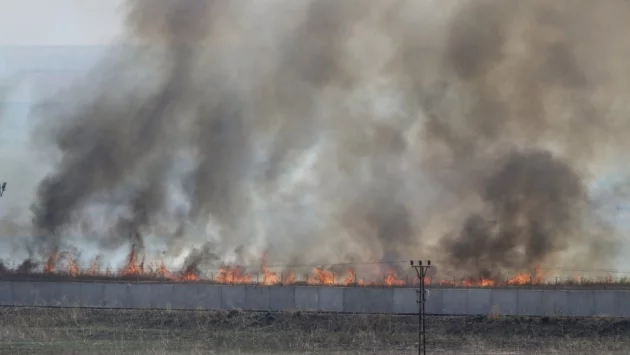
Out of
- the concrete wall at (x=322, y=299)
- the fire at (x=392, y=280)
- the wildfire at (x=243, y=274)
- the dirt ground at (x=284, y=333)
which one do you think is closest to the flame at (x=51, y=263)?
the wildfire at (x=243, y=274)

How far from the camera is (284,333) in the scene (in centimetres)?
3244

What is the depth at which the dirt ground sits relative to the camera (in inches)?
1108

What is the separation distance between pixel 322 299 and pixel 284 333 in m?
3.80

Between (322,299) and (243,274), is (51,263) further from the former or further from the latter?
(322,299)

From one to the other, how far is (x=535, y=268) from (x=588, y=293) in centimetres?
1064

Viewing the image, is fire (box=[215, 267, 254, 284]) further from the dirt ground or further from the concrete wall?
the dirt ground

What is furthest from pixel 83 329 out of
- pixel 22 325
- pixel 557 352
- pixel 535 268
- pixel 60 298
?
pixel 535 268

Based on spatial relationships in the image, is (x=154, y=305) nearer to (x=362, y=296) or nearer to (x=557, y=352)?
(x=362, y=296)

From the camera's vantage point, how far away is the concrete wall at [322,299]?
34.6 metres

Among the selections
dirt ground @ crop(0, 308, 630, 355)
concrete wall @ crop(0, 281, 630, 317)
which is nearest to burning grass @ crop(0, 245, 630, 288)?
concrete wall @ crop(0, 281, 630, 317)

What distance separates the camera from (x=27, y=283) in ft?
128

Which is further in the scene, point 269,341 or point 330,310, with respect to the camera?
point 330,310

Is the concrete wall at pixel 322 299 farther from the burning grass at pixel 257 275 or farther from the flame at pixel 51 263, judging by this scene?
the flame at pixel 51 263

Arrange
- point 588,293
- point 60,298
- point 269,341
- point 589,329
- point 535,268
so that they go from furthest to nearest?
1. point 535,268
2. point 60,298
3. point 588,293
4. point 589,329
5. point 269,341
